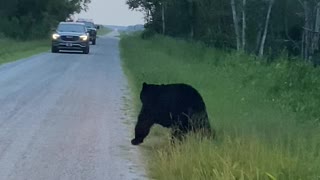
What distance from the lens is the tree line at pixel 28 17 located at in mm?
58003

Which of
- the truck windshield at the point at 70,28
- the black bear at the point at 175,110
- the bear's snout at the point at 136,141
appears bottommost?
the truck windshield at the point at 70,28

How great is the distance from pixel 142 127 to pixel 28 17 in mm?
51141

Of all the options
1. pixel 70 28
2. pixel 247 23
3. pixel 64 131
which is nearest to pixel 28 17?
pixel 70 28

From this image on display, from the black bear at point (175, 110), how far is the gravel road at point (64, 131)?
1.89 ft

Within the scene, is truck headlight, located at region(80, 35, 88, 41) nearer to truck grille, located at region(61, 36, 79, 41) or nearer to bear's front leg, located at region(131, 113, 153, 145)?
truck grille, located at region(61, 36, 79, 41)

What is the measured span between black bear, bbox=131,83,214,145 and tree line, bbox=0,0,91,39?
47633mm

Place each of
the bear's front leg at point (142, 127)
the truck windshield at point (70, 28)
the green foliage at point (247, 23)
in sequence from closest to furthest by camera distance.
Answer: the bear's front leg at point (142, 127) < the green foliage at point (247, 23) < the truck windshield at point (70, 28)

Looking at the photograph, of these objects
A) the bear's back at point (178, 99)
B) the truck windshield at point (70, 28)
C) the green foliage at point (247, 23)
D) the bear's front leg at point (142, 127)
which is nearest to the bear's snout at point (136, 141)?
the bear's front leg at point (142, 127)

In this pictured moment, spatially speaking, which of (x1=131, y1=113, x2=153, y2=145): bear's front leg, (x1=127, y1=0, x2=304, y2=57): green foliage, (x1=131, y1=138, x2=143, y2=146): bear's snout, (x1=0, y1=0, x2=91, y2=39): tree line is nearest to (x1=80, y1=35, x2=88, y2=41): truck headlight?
(x1=127, y1=0, x2=304, y2=57): green foliage

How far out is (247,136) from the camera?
31.0ft

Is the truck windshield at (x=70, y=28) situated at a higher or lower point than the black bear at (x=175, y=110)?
lower

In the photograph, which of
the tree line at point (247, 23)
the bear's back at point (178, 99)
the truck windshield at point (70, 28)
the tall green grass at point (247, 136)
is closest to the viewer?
the tall green grass at point (247, 136)

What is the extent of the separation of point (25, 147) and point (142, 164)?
6.08 ft

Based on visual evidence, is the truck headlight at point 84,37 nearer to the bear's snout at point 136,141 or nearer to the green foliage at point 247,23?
the green foliage at point 247,23
